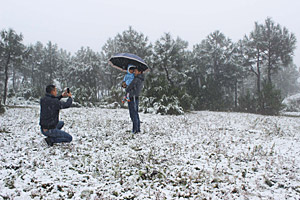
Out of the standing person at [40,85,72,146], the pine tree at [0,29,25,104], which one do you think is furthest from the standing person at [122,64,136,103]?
the pine tree at [0,29,25,104]

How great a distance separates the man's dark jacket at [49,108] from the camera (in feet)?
16.2

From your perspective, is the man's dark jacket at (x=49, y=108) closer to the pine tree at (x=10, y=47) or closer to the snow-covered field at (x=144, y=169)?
the snow-covered field at (x=144, y=169)

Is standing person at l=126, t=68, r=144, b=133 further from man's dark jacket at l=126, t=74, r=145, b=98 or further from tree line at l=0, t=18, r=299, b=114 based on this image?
tree line at l=0, t=18, r=299, b=114

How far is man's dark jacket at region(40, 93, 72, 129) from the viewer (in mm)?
4934

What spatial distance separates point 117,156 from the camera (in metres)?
4.85

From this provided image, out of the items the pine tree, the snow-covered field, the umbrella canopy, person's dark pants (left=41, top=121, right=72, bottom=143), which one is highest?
the pine tree

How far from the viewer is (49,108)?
16.3 feet

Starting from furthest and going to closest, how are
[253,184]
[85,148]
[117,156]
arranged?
[85,148], [117,156], [253,184]

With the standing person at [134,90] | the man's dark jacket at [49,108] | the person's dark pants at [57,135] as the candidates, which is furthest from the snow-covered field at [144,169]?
the standing person at [134,90]

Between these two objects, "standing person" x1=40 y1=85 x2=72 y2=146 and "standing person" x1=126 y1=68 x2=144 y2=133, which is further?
"standing person" x1=126 y1=68 x2=144 y2=133

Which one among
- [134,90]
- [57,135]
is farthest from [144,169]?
[134,90]

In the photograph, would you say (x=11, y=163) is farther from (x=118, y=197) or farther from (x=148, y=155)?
(x=148, y=155)

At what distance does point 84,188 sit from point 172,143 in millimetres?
3304

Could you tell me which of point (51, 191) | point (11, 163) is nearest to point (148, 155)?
point (51, 191)
